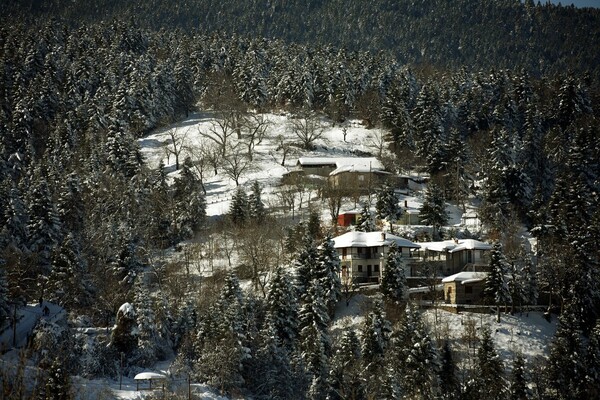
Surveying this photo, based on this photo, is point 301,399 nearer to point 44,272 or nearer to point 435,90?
point 44,272

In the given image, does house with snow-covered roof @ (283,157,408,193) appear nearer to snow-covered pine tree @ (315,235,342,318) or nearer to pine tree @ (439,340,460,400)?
snow-covered pine tree @ (315,235,342,318)

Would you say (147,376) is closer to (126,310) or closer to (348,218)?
(126,310)

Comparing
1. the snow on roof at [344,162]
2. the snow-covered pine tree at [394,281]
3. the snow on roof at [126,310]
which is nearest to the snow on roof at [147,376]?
the snow on roof at [126,310]

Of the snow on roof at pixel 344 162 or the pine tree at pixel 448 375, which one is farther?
the snow on roof at pixel 344 162

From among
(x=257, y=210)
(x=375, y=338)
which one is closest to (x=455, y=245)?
Answer: (x=375, y=338)

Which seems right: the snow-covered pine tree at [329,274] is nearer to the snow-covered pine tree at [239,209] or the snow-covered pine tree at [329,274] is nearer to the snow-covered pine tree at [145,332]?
the snow-covered pine tree at [145,332]

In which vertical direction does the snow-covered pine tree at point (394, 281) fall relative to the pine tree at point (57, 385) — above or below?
below
